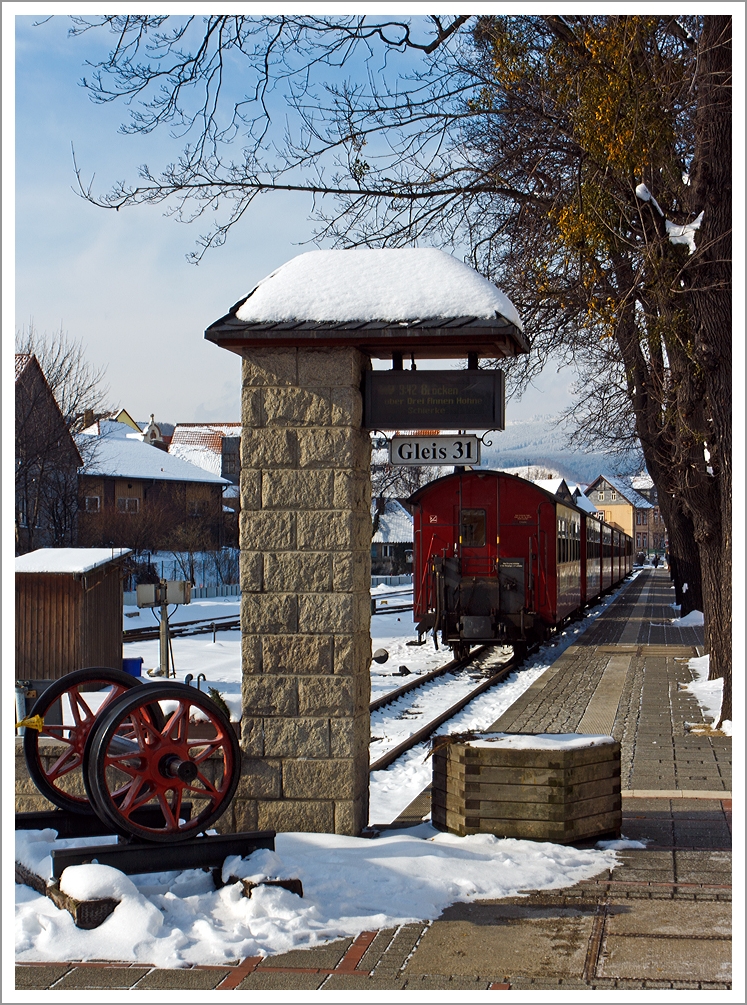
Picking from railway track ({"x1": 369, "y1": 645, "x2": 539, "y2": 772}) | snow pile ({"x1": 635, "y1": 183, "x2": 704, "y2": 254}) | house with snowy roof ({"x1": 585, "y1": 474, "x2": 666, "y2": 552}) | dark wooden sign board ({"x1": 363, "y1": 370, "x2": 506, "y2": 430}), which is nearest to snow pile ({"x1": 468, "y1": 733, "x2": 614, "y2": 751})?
dark wooden sign board ({"x1": 363, "y1": 370, "x2": 506, "y2": 430})

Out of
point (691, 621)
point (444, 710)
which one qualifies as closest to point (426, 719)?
point (444, 710)

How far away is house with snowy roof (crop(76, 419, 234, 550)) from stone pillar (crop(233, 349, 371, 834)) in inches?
1282

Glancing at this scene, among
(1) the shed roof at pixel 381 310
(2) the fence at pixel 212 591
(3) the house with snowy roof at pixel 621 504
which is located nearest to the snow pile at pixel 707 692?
(1) the shed roof at pixel 381 310

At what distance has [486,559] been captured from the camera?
62.6 feet

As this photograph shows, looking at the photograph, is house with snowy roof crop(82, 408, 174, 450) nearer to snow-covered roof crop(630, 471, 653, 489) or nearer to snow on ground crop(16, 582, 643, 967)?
snow-covered roof crop(630, 471, 653, 489)

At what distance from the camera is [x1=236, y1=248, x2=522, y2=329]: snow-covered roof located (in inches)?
259

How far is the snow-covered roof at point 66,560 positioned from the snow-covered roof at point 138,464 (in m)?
31.2

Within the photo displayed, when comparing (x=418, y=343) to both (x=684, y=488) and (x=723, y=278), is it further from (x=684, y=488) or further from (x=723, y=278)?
(x=684, y=488)

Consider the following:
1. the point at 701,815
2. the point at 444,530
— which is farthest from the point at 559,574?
the point at 701,815

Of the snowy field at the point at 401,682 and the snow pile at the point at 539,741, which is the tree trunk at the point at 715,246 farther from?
the snow pile at the point at 539,741

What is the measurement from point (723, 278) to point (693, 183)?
1093mm

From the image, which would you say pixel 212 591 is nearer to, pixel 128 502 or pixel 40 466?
pixel 128 502

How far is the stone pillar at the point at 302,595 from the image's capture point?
6.56 m

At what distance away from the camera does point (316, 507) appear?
670 centimetres
